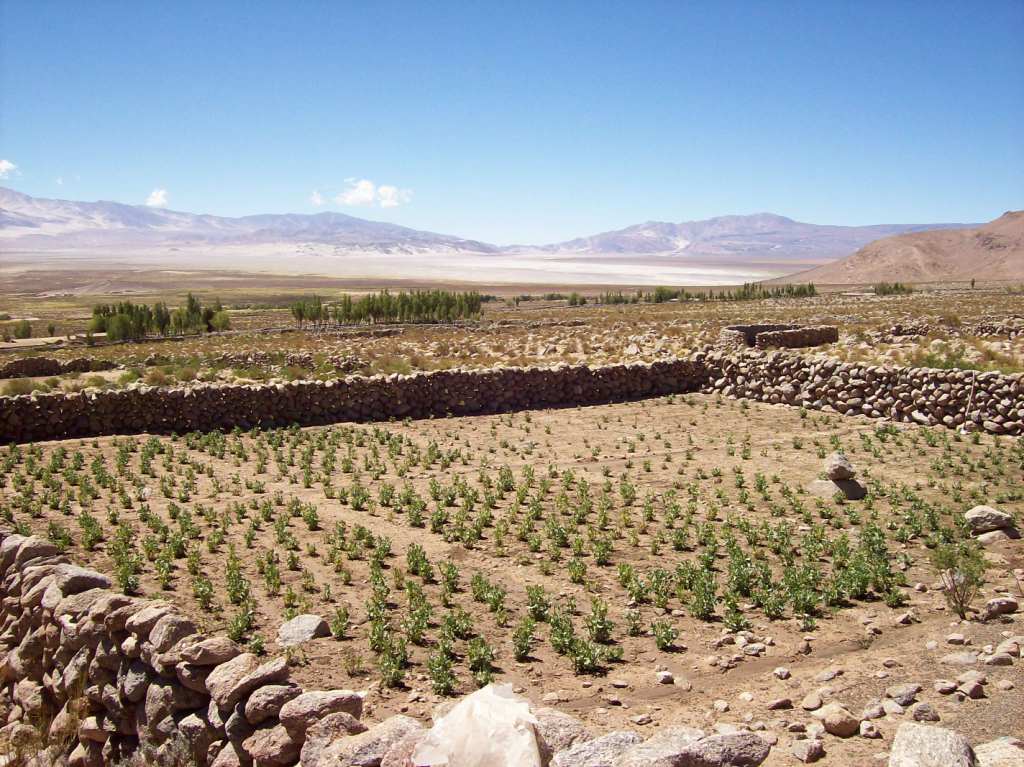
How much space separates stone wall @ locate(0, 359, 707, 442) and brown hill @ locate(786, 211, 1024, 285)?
122052 mm

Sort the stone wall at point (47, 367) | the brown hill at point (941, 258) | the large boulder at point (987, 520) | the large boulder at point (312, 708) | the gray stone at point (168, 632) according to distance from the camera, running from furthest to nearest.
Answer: the brown hill at point (941, 258) → the stone wall at point (47, 367) → the large boulder at point (987, 520) → the gray stone at point (168, 632) → the large boulder at point (312, 708)

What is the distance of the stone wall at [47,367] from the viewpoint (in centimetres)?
3022

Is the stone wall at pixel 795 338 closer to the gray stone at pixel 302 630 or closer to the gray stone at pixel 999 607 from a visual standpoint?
the gray stone at pixel 999 607

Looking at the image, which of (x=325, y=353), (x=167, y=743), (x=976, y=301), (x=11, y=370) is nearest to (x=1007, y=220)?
(x=976, y=301)

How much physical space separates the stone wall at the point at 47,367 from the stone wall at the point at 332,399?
13404 millimetres

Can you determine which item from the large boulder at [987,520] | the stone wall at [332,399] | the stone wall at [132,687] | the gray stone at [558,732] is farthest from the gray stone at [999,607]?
the stone wall at [332,399]

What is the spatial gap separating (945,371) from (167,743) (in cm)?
1728

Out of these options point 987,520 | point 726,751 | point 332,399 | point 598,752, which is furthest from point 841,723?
point 332,399

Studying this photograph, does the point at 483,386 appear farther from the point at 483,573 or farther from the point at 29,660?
the point at 29,660

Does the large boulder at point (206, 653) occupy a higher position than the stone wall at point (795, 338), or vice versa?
the stone wall at point (795, 338)

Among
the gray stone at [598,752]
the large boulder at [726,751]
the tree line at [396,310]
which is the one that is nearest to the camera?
the gray stone at [598,752]

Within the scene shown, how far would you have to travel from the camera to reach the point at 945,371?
1778 centimetres

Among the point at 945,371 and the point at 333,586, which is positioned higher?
the point at 945,371

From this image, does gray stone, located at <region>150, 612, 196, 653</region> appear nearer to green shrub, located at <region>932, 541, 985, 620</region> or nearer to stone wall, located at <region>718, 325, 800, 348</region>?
green shrub, located at <region>932, 541, 985, 620</region>
